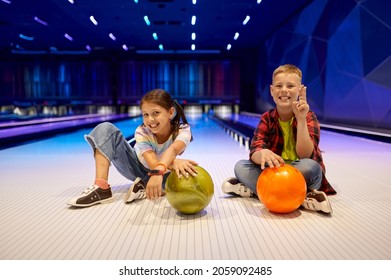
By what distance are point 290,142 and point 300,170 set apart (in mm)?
198

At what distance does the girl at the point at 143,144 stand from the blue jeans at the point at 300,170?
0.33 m

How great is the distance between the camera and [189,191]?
4.79 ft

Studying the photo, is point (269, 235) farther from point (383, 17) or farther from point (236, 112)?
point (236, 112)

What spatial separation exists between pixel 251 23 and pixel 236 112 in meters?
6.01

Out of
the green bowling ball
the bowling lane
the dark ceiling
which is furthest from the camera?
the dark ceiling

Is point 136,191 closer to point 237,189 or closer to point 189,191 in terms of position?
point 189,191

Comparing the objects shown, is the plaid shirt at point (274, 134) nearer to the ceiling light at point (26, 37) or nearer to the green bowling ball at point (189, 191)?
the green bowling ball at point (189, 191)

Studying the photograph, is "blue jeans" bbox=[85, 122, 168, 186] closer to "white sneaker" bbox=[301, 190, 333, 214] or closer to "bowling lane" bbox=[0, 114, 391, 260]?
"bowling lane" bbox=[0, 114, 391, 260]

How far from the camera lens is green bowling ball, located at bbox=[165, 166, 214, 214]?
1.46 metres

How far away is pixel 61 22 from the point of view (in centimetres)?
942

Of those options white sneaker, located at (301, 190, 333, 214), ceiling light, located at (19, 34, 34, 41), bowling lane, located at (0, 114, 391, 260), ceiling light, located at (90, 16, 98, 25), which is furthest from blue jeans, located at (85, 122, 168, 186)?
ceiling light, located at (19, 34, 34, 41)

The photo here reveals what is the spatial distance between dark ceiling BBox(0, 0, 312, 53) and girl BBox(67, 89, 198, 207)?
6.44 meters
